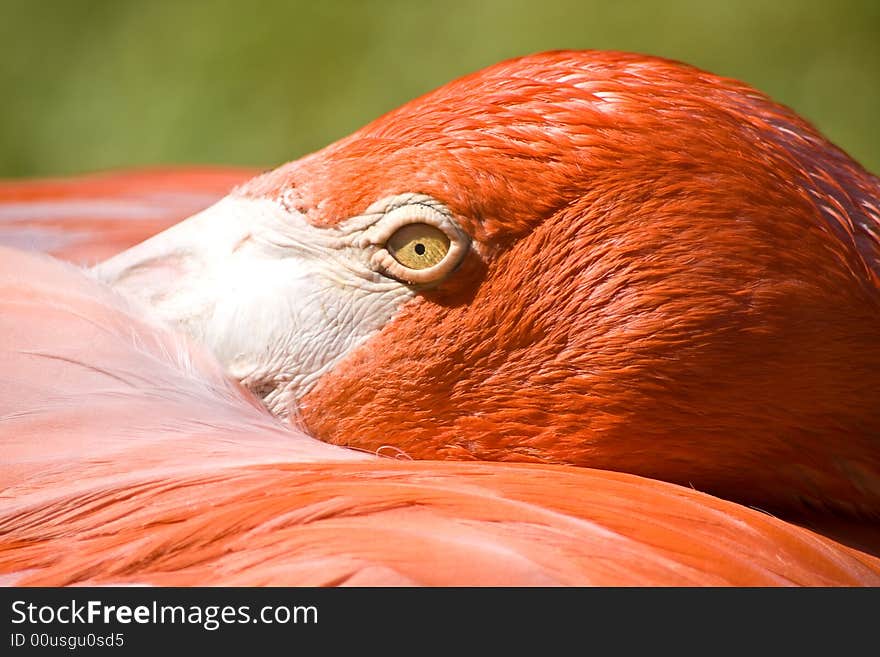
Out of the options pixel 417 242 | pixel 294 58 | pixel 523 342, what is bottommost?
pixel 523 342

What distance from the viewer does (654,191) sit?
105 cm

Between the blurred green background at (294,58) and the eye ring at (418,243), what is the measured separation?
205 cm

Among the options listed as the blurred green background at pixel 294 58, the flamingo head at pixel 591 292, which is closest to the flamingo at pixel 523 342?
the flamingo head at pixel 591 292

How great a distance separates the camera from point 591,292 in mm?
1067

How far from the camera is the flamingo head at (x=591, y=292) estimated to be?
3.43 ft

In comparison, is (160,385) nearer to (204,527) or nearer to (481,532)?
(204,527)

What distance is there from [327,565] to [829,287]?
0.53m

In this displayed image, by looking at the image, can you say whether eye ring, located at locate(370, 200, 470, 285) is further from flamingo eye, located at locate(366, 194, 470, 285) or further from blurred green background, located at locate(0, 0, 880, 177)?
blurred green background, located at locate(0, 0, 880, 177)

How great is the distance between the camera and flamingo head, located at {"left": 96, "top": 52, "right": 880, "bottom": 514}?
1044 mm

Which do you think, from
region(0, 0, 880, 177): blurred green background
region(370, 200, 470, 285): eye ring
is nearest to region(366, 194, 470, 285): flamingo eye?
region(370, 200, 470, 285): eye ring

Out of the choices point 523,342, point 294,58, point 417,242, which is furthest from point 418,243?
point 294,58

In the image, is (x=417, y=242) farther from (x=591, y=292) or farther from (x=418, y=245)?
(x=591, y=292)

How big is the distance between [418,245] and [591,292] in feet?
0.56
